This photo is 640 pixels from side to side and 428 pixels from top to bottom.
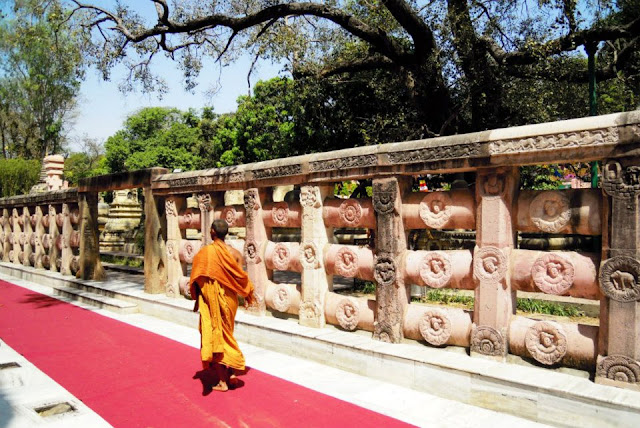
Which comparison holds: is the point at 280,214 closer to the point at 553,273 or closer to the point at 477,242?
the point at 477,242

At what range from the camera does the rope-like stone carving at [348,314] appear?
584 cm

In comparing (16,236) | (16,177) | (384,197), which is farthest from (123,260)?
(16,177)

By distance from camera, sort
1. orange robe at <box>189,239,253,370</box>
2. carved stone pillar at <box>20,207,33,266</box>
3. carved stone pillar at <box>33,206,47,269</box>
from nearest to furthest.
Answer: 1. orange robe at <box>189,239,253,370</box>
2. carved stone pillar at <box>33,206,47,269</box>
3. carved stone pillar at <box>20,207,33,266</box>

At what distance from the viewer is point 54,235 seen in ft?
42.7

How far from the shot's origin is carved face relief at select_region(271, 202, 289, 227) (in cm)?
679

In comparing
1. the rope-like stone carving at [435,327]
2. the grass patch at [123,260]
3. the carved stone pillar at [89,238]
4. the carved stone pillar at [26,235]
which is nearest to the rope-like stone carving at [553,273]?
the rope-like stone carving at [435,327]

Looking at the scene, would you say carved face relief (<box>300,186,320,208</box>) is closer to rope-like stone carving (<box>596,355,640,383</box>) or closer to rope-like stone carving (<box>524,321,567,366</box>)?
rope-like stone carving (<box>524,321,567,366</box>)

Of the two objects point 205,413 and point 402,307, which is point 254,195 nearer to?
point 402,307

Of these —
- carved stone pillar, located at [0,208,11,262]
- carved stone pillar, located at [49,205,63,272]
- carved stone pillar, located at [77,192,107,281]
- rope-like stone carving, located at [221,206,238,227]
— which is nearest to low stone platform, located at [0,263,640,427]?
rope-like stone carving, located at [221,206,238,227]

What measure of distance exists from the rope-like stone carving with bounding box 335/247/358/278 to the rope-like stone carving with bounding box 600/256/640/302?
99.9 inches

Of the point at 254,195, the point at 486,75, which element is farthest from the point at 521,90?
the point at 254,195

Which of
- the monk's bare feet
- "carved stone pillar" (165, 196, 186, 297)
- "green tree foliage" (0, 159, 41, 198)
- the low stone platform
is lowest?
the monk's bare feet

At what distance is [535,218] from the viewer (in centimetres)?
455

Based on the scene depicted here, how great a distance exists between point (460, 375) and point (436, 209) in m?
1.58
